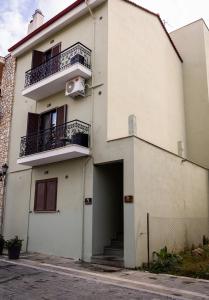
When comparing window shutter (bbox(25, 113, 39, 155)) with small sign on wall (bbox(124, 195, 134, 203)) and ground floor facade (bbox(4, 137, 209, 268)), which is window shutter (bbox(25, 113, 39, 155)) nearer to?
ground floor facade (bbox(4, 137, 209, 268))

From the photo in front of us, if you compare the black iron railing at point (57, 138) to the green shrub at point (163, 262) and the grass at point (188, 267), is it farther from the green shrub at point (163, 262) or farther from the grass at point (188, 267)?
the grass at point (188, 267)

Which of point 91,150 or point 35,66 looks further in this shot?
point 35,66

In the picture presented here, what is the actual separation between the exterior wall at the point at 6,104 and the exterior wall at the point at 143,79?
669 centimetres

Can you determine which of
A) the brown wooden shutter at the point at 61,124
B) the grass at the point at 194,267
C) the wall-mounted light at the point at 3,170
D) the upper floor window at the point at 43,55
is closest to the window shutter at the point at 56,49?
the upper floor window at the point at 43,55

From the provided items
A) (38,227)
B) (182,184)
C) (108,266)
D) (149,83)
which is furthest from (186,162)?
(38,227)

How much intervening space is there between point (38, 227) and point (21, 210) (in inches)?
63.9

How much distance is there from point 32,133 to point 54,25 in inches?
202

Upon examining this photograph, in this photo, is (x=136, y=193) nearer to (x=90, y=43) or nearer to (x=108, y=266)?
(x=108, y=266)

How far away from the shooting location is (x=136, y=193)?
9.85m

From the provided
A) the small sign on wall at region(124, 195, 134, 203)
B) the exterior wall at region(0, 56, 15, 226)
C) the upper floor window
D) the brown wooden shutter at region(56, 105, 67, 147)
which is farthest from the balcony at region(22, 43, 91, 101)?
the small sign on wall at region(124, 195, 134, 203)

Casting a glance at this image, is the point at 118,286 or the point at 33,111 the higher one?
the point at 33,111

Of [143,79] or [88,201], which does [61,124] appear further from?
[143,79]

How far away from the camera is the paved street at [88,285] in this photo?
21.3ft

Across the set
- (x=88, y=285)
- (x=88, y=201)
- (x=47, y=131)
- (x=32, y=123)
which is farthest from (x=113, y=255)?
(x=32, y=123)
